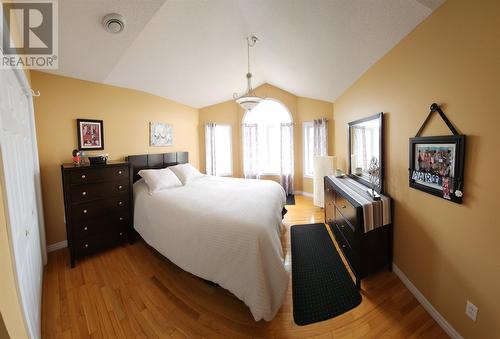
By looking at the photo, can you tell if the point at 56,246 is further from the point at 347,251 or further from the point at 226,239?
the point at 347,251

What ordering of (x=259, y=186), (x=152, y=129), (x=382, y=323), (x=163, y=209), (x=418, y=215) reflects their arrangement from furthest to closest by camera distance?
(x=152, y=129) → (x=259, y=186) → (x=163, y=209) → (x=418, y=215) → (x=382, y=323)

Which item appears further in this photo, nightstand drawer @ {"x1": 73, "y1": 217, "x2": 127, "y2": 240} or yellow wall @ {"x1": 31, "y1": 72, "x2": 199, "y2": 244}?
yellow wall @ {"x1": 31, "y1": 72, "x2": 199, "y2": 244}

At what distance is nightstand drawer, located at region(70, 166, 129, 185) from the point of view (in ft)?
7.31

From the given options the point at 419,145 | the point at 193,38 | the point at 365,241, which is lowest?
the point at 365,241

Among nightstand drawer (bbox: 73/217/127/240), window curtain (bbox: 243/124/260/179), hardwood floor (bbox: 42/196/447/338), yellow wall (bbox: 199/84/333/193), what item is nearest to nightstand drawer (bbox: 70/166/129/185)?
nightstand drawer (bbox: 73/217/127/240)

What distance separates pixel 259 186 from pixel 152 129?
7.24 feet

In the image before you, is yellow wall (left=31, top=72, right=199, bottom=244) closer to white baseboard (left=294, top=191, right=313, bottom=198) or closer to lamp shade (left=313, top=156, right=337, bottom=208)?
lamp shade (left=313, top=156, right=337, bottom=208)

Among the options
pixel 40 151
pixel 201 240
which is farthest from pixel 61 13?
pixel 201 240

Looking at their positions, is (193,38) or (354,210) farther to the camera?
(193,38)

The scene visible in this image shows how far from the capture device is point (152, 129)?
3582 mm

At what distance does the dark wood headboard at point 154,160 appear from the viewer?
325cm

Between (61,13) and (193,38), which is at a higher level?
(193,38)

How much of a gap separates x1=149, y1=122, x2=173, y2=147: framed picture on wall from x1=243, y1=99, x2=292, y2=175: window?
1891 millimetres

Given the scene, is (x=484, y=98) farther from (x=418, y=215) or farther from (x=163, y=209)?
(x=163, y=209)
